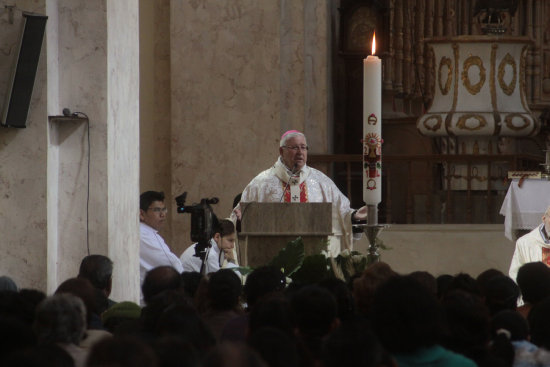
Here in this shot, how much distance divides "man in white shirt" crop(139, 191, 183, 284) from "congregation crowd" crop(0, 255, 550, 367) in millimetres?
3226

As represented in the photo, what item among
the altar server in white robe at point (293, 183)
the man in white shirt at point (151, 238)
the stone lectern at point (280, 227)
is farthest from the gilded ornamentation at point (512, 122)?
the stone lectern at point (280, 227)

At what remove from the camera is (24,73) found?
7.62 m

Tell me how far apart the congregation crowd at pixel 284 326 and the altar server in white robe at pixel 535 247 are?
4.00 meters

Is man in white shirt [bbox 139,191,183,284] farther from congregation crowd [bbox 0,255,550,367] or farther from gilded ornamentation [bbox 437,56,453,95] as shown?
gilded ornamentation [bbox 437,56,453,95]

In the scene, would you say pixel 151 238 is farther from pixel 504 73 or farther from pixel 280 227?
pixel 504 73

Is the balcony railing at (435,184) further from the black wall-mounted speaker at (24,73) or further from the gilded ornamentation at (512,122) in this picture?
the black wall-mounted speaker at (24,73)

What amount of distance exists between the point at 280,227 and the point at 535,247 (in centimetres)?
305

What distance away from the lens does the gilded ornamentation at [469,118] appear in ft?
42.8

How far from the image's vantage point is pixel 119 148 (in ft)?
27.2

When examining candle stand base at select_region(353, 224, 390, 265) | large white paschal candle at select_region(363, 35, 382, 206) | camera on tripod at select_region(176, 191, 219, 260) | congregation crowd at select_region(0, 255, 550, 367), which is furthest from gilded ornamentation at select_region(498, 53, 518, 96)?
congregation crowd at select_region(0, 255, 550, 367)

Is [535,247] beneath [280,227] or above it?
beneath

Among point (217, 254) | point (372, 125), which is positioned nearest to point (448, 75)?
point (217, 254)

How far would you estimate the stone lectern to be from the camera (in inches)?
302

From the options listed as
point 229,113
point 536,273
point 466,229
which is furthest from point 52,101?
point 466,229
